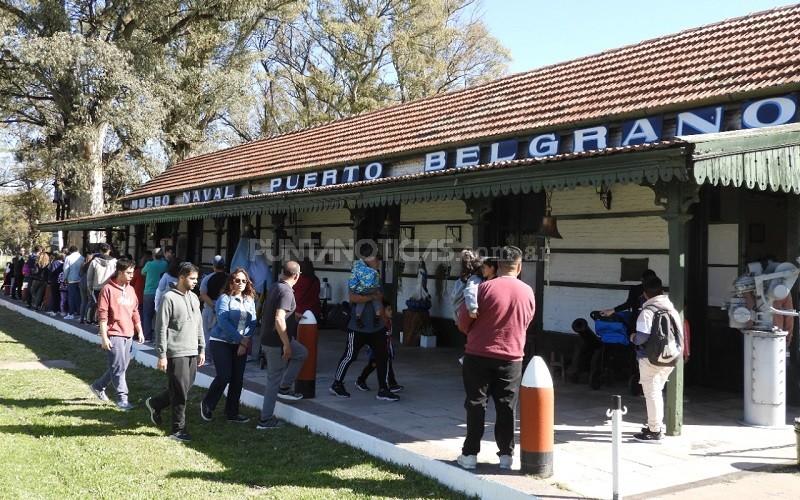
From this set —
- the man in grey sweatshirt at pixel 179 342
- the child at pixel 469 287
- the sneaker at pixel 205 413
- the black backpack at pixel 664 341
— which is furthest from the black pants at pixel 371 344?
the black backpack at pixel 664 341

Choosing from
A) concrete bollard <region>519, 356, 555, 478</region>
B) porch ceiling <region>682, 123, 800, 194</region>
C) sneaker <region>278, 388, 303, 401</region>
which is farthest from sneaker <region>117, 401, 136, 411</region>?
porch ceiling <region>682, 123, 800, 194</region>

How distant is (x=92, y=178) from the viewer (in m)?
20.9

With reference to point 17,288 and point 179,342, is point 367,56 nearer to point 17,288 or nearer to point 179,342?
point 17,288

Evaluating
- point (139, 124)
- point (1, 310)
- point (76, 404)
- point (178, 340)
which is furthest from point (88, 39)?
point (178, 340)

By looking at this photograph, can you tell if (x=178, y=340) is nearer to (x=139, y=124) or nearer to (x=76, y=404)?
(x=76, y=404)

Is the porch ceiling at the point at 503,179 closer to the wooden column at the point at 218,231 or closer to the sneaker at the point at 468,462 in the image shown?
the sneaker at the point at 468,462

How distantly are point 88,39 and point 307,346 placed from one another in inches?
635

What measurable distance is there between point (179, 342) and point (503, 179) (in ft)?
11.5

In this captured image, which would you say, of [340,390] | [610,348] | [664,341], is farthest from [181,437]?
[610,348]

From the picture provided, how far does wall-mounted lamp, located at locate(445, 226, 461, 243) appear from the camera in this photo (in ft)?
37.9

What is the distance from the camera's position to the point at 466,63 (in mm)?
33031

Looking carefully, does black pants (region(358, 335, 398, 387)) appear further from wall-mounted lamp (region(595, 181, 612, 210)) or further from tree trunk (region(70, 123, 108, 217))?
tree trunk (region(70, 123, 108, 217))

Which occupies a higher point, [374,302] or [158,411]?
[374,302]

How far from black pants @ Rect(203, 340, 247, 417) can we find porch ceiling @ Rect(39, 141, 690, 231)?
2.88m
